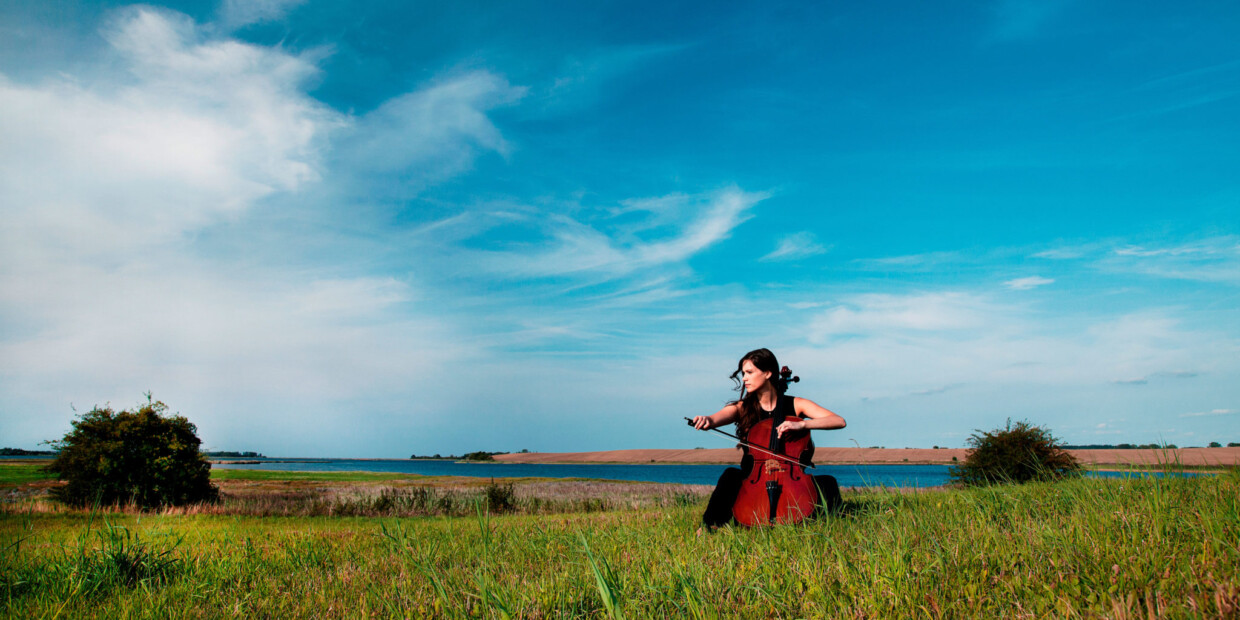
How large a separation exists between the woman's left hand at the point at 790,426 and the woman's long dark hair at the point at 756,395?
505 mm

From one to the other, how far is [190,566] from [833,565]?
4577mm

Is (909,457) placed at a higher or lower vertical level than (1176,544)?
lower

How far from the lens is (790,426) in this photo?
5.30 m

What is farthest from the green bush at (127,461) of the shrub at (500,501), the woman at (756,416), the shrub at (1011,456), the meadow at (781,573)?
the shrub at (1011,456)

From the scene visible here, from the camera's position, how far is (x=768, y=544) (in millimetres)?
3697

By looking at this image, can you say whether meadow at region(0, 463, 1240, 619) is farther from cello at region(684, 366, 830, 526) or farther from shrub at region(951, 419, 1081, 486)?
shrub at region(951, 419, 1081, 486)

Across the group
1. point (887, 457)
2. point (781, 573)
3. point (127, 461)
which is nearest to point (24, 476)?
point (127, 461)

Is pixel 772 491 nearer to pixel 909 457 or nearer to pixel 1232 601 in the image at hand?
pixel 1232 601

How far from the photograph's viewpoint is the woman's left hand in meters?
5.28

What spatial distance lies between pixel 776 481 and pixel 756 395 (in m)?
0.97

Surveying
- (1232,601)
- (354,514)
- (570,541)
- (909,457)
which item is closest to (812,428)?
(570,541)

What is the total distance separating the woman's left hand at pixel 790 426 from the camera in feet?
17.3

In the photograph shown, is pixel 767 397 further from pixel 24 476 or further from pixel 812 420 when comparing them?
pixel 24 476

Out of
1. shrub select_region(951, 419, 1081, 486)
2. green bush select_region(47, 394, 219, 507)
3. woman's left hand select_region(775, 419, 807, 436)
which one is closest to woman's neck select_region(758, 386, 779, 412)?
woman's left hand select_region(775, 419, 807, 436)
